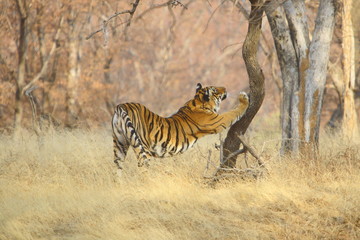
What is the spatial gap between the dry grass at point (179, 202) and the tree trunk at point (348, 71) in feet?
16.9

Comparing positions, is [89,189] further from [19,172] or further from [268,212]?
[268,212]

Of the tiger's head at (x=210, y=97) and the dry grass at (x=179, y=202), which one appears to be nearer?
the dry grass at (x=179, y=202)

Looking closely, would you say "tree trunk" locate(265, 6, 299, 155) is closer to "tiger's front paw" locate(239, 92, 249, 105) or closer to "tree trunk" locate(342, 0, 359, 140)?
"tiger's front paw" locate(239, 92, 249, 105)

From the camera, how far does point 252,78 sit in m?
8.59

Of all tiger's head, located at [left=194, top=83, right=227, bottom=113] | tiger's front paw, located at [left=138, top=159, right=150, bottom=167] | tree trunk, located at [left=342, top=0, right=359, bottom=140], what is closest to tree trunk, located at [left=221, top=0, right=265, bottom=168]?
tiger's head, located at [left=194, top=83, right=227, bottom=113]

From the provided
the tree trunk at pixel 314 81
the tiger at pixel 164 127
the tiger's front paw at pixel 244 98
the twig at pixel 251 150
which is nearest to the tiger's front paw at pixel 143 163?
the tiger at pixel 164 127

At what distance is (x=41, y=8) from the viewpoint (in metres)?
18.1

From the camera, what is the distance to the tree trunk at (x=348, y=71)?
48.3 ft

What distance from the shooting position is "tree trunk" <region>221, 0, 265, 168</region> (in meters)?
8.38

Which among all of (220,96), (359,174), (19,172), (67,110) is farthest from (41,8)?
(359,174)

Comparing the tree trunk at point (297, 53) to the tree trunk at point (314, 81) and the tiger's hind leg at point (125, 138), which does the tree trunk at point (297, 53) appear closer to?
the tree trunk at point (314, 81)

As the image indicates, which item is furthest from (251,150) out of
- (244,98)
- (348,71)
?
(348,71)

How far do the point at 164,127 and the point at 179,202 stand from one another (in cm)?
179

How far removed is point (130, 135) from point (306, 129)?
105 inches
